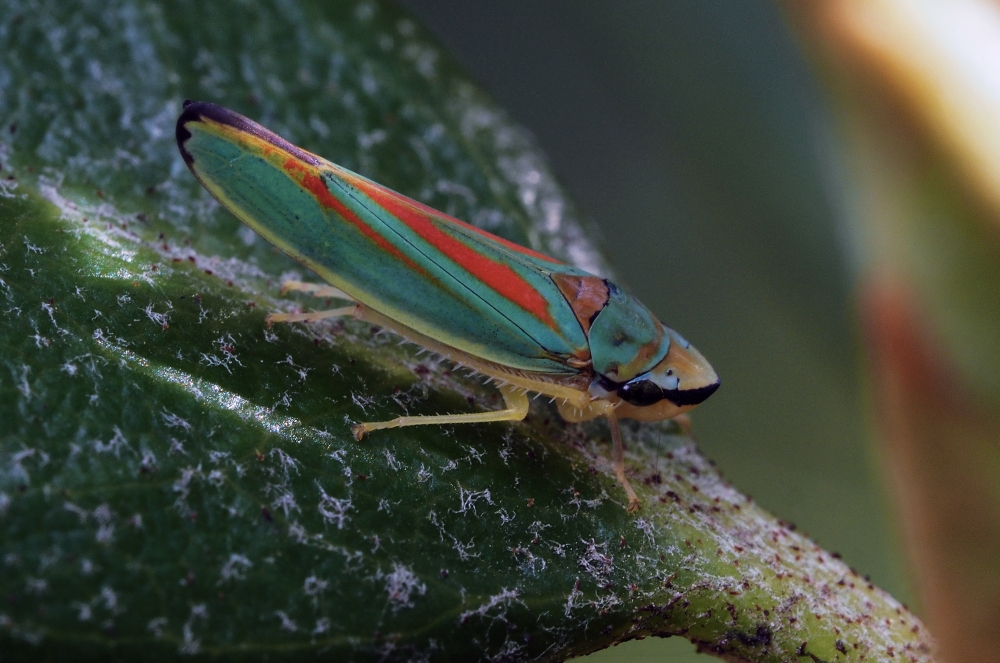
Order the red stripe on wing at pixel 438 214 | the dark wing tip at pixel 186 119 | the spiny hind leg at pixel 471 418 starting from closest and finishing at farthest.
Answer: the spiny hind leg at pixel 471 418, the dark wing tip at pixel 186 119, the red stripe on wing at pixel 438 214

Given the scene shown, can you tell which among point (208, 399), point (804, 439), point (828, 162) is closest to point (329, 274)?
point (208, 399)

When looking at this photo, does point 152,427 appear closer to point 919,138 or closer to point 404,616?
point 404,616

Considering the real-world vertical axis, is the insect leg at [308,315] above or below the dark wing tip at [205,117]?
below

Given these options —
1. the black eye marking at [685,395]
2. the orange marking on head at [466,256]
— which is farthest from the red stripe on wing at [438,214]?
the black eye marking at [685,395]

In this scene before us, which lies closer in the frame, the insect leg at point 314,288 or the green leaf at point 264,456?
the green leaf at point 264,456

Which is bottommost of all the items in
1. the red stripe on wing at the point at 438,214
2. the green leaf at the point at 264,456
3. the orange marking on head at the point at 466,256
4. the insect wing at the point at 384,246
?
the green leaf at the point at 264,456

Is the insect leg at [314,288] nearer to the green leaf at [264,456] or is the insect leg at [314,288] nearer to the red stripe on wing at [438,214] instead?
the green leaf at [264,456]
